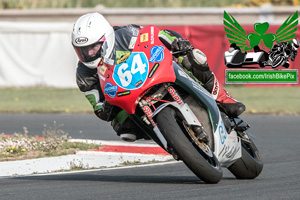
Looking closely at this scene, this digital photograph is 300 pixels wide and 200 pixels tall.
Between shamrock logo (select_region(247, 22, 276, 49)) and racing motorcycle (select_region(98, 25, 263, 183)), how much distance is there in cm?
1295

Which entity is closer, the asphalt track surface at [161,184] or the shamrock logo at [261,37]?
the asphalt track surface at [161,184]

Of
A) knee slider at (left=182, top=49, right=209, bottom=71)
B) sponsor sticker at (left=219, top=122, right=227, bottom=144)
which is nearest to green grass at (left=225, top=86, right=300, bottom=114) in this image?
sponsor sticker at (left=219, top=122, right=227, bottom=144)

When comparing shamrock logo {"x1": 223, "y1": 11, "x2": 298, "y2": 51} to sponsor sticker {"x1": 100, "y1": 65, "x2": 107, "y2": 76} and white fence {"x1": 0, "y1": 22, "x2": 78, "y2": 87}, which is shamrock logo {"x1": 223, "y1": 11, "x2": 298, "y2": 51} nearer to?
white fence {"x1": 0, "y1": 22, "x2": 78, "y2": 87}

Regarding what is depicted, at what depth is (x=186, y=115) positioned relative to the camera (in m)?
6.73

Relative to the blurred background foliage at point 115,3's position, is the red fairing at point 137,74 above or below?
above

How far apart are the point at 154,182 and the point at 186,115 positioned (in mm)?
1087

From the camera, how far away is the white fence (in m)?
23.2

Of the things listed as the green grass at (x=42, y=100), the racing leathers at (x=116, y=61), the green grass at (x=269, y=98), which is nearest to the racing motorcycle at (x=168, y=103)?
the racing leathers at (x=116, y=61)

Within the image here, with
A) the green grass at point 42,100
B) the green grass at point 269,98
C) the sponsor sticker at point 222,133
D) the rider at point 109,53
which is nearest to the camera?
the rider at point 109,53

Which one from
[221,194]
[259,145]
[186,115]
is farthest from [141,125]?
[259,145]

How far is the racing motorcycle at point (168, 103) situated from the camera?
6.59 m

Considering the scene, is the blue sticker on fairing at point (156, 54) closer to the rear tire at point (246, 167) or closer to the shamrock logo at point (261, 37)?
the rear tire at point (246, 167)

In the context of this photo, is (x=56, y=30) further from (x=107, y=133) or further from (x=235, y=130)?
(x=235, y=130)

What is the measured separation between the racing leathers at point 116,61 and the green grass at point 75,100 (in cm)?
893
